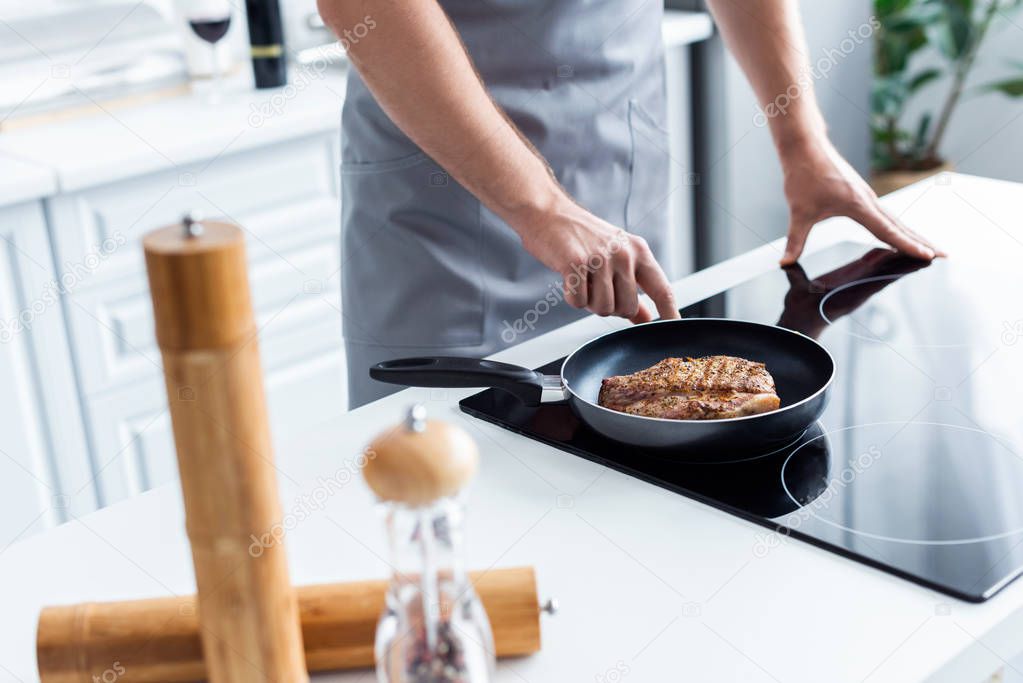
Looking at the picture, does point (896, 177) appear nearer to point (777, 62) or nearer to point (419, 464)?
point (777, 62)

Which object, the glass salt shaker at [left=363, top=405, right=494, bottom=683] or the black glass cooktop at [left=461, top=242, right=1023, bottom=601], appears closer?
the glass salt shaker at [left=363, top=405, right=494, bottom=683]

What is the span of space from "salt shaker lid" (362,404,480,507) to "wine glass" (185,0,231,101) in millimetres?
1806

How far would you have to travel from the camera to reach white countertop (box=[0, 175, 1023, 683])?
637mm

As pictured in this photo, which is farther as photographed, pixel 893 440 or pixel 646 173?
pixel 646 173

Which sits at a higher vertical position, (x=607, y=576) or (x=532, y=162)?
(x=532, y=162)

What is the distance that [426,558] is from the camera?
493 mm

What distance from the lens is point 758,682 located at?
2.01ft

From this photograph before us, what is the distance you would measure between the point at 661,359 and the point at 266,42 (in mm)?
1405

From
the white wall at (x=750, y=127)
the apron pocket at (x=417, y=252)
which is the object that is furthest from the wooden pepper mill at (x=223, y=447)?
the white wall at (x=750, y=127)

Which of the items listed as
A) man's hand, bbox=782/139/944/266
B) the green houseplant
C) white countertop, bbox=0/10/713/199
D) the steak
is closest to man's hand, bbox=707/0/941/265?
man's hand, bbox=782/139/944/266

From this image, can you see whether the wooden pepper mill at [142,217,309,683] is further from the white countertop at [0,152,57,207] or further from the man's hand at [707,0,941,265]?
the white countertop at [0,152,57,207]

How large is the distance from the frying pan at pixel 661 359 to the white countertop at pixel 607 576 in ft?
0.14

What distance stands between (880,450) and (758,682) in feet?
0.92

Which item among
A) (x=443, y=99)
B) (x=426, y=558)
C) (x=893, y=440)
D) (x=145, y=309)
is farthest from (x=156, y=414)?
(x=426, y=558)
